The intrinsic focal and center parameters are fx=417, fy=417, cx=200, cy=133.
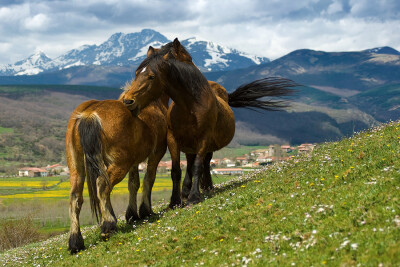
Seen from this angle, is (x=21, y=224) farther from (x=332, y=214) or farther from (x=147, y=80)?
(x=332, y=214)

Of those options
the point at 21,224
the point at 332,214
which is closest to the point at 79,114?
the point at 332,214

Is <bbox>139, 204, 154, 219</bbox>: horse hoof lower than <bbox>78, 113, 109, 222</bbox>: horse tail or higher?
lower

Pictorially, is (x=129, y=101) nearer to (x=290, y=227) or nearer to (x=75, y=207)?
(x=75, y=207)

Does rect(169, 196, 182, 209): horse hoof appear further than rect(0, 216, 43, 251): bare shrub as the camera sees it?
No

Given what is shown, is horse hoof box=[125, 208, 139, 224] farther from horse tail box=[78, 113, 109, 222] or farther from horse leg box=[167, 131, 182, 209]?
horse tail box=[78, 113, 109, 222]

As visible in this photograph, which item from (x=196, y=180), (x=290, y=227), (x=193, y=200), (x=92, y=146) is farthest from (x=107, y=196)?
(x=290, y=227)

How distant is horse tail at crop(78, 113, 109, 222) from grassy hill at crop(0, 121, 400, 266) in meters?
1.99

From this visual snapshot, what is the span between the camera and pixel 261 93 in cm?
2064

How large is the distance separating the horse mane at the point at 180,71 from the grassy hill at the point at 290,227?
3.89 meters

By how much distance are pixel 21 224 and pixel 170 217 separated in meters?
49.9

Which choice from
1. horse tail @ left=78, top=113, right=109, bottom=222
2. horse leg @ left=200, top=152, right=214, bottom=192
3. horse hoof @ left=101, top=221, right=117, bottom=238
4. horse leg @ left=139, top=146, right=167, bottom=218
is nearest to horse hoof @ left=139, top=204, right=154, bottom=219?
horse leg @ left=139, top=146, right=167, bottom=218

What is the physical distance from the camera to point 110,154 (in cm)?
1233

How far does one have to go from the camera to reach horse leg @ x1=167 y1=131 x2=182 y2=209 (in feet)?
48.5

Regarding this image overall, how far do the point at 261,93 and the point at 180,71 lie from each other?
7436 mm
